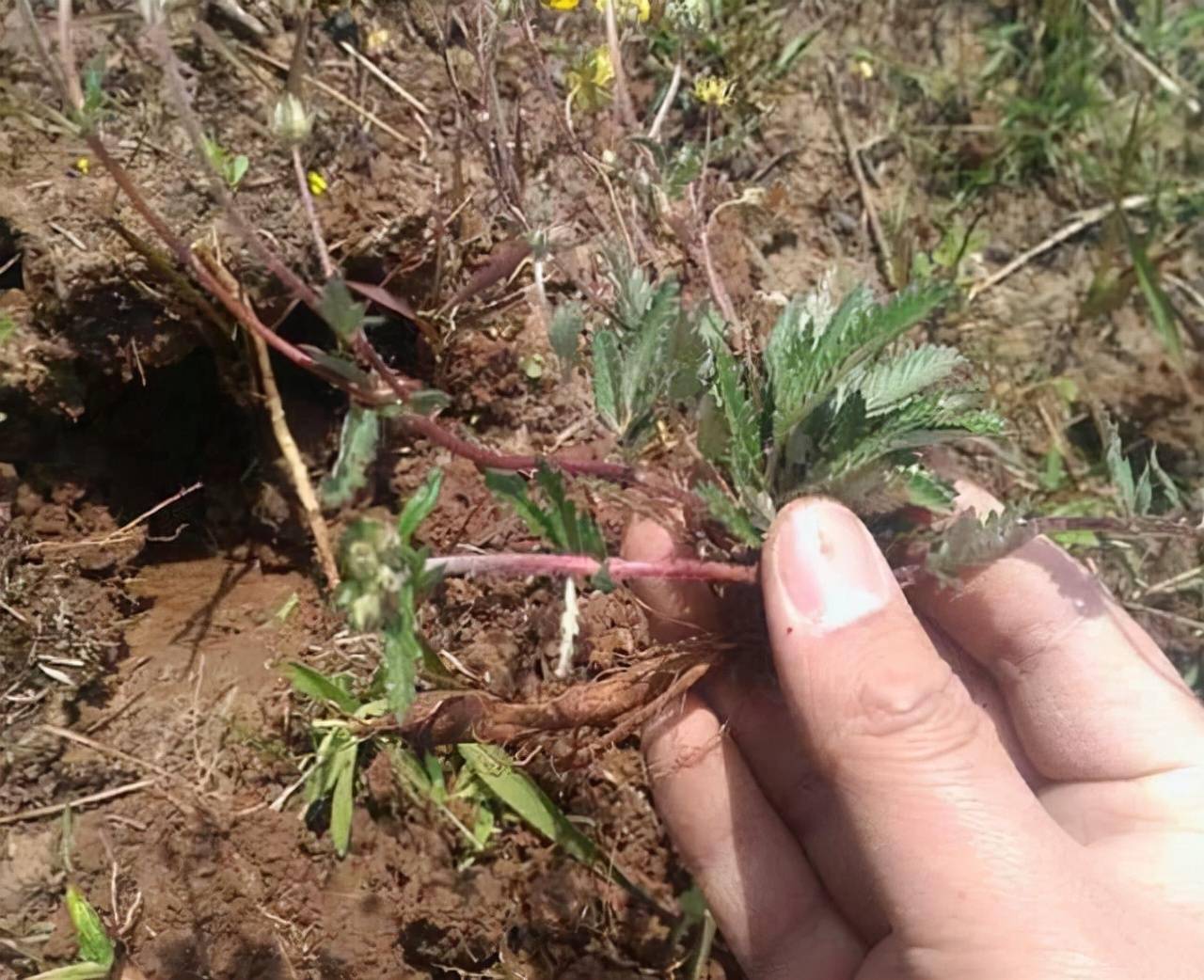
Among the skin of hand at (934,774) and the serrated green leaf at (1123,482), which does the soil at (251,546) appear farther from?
the serrated green leaf at (1123,482)

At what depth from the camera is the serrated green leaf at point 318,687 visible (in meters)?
2.02

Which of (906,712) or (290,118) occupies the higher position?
(290,118)

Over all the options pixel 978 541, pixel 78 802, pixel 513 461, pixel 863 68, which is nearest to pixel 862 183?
→ pixel 863 68

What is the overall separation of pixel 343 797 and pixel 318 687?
231 millimetres

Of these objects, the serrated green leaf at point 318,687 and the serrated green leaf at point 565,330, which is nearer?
the serrated green leaf at point 565,330

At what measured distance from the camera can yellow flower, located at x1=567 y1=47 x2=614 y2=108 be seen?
6.59 ft

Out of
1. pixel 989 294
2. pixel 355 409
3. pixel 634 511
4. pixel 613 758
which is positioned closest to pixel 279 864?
pixel 613 758

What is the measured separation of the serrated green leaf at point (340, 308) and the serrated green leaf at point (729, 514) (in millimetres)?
616

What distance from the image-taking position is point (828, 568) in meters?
1.53

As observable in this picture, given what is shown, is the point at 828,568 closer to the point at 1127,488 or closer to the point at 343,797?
the point at 1127,488

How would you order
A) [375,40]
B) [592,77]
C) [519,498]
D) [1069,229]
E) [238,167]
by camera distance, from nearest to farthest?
[519,498] < [592,77] < [238,167] < [375,40] < [1069,229]

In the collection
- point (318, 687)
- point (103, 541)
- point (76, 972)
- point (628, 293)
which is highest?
point (628, 293)

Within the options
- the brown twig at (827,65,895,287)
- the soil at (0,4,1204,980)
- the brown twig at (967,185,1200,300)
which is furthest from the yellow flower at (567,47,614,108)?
the brown twig at (967,185,1200,300)

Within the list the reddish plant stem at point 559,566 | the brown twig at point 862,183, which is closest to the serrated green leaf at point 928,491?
the reddish plant stem at point 559,566
